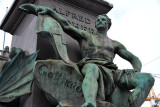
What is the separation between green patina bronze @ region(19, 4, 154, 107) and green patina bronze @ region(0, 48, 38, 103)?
22.5 inches

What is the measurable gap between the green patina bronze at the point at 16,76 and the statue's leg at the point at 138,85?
1.40 metres

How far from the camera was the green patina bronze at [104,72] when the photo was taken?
3621 mm

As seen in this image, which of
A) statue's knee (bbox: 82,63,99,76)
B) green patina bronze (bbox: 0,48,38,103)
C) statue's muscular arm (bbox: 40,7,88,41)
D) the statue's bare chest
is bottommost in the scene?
green patina bronze (bbox: 0,48,38,103)

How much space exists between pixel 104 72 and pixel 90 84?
555mm

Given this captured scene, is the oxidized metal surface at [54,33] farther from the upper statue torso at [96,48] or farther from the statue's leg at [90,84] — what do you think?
the upper statue torso at [96,48]

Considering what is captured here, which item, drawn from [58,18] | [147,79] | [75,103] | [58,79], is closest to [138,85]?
[147,79]

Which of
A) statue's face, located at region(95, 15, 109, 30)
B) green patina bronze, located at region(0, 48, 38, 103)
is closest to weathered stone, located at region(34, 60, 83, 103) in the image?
green patina bronze, located at region(0, 48, 38, 103)

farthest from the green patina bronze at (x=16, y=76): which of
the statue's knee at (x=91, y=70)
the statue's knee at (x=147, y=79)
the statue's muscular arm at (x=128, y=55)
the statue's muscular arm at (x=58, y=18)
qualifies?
the statue's knee at (x=147, y=79)

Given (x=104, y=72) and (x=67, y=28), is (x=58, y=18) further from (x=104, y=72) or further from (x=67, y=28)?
(x=104, y=72)

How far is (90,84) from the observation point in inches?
135

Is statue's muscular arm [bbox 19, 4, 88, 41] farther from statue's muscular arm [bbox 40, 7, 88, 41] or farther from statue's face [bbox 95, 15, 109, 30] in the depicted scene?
statue's face [bbox 95, 15, 109, 30]

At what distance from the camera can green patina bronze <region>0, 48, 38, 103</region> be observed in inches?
160

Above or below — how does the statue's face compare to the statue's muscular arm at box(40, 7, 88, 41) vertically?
above

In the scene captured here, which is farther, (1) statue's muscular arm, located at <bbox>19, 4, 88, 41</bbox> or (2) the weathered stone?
(1) statue's muscular arm, located at <bbox>19, 4, 88, 41</bbox>
